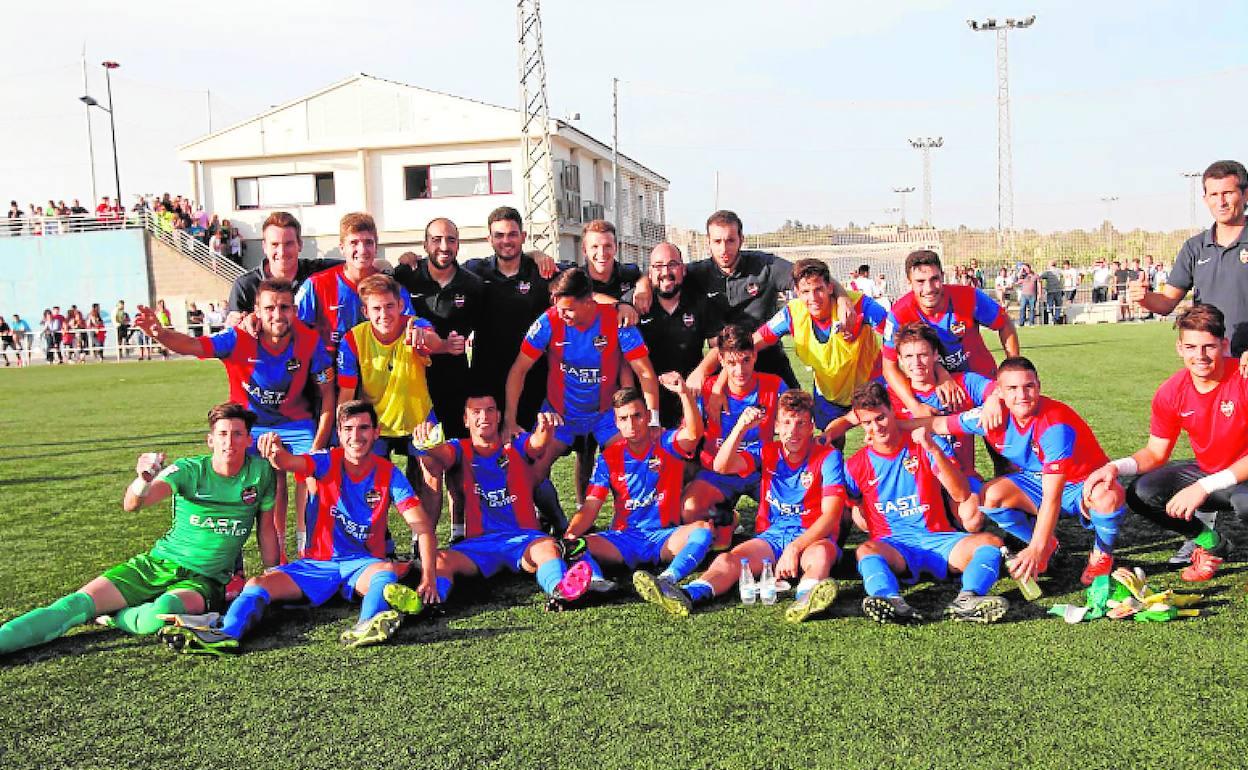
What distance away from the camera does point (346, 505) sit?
16.7 ft

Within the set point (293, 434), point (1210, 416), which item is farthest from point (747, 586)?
point (293, 434)

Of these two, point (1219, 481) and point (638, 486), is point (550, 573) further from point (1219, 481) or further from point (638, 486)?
point (1219, 481)

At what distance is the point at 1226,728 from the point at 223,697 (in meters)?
3.44

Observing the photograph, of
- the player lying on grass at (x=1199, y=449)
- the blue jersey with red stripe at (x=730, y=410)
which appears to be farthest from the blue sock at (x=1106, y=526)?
the blue jersey with red stripe at (x=730, y=410)

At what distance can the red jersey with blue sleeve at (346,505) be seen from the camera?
5.05m

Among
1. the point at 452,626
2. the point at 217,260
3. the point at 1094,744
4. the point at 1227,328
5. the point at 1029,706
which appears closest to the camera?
the point at 1094,744

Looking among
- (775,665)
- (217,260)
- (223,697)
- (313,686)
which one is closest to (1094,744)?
(775,665)

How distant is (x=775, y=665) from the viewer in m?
3.89

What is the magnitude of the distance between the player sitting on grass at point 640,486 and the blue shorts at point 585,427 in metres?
0.28

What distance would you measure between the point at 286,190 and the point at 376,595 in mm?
34015

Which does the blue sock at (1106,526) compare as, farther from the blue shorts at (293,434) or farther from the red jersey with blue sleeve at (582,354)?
the blue shorts at (293,434)

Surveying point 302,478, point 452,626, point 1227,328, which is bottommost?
point 452,626

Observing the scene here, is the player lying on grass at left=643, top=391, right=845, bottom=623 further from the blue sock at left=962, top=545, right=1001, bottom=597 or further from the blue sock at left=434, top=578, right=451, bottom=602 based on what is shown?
the blue sock at left=434, top=578, right=451, bottom=602

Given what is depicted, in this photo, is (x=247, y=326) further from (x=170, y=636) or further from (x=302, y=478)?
(x=170, y=636)
